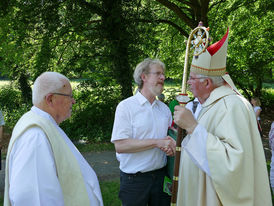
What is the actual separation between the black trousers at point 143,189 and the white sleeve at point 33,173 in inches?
43.3

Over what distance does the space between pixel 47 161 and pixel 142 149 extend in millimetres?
1117

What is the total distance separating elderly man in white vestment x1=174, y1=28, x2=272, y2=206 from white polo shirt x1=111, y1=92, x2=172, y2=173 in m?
0.42

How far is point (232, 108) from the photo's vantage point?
198 centimetres

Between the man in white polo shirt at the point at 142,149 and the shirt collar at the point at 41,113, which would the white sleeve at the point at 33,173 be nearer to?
the shirt collar at the point at 41,113

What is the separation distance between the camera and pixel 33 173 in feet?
4.99

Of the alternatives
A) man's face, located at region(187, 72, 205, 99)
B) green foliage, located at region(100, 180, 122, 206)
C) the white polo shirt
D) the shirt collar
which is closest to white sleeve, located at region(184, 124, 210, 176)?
man's face, located at region(187, 72, 205, 99)

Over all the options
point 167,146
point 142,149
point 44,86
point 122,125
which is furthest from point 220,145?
point 44,86

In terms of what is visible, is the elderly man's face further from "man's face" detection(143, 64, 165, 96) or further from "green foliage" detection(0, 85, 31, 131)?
"green foliage" detection(0, 85, 31, 131)

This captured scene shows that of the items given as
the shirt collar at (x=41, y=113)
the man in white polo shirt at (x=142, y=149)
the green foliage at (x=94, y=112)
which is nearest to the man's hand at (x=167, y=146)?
the man in white polo shirt at (x=142, y=149)

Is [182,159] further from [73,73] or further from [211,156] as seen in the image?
[73,73]

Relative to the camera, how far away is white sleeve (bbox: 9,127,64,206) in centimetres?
149

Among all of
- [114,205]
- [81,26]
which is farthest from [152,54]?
[114,205]

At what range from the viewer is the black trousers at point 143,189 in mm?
2598

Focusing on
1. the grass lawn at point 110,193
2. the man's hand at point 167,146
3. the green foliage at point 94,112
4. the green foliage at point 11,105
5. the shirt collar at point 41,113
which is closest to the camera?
the shirt collar at point 41,113
